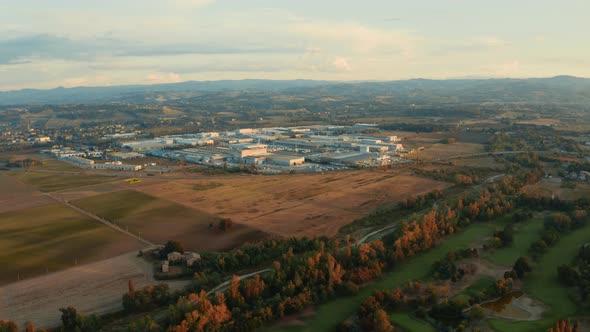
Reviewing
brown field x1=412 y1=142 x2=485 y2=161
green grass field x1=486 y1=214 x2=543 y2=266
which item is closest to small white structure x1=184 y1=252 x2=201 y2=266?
green grass field x1=486 y1=214 x2=543 y2=266

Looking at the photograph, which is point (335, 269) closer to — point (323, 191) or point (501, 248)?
point (501, 248)

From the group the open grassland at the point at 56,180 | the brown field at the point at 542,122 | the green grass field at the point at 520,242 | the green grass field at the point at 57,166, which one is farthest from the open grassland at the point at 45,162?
the brown field at the point at 542,122

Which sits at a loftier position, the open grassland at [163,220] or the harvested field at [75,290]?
the open grassland at [163,220]

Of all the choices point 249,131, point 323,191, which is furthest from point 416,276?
point 249,131

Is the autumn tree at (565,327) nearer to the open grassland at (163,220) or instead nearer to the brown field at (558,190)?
the open grassland at (163,220)

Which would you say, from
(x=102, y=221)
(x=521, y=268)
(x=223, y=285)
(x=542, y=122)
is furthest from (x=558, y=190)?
(x=542, y=122)

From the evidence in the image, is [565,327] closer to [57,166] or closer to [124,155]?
[57,166]

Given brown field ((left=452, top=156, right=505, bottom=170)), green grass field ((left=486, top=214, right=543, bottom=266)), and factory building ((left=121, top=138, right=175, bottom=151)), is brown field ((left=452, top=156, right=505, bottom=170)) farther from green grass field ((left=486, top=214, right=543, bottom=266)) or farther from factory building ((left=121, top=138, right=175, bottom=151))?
factory building ((left=121, top=138, right=175, bottom=151))
